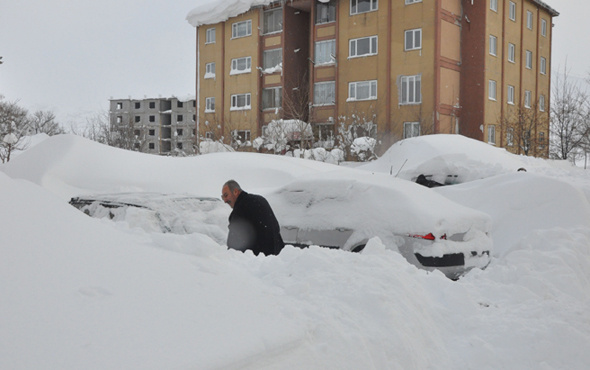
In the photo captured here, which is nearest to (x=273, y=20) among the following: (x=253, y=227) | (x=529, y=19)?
(x=529, y=19)

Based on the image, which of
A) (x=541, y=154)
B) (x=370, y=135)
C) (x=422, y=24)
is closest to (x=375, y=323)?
(x=370, y=135)

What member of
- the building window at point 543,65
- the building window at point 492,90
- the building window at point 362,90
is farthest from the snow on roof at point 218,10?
the building window at point 543,65

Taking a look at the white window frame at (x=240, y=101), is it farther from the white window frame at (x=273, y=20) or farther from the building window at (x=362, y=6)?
the building window at (x=362, y=6)

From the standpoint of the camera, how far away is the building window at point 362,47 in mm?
32625

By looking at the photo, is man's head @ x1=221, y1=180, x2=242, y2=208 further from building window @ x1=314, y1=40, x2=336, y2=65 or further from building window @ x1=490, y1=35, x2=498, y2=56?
building window @ x1=490, y1=35, x2=498, y2=56

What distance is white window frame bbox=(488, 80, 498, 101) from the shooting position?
3259cm

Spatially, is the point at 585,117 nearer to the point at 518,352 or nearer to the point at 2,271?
the point at 518,352

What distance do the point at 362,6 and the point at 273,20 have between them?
7.19 meters

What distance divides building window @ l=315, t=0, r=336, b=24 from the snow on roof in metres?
3.26

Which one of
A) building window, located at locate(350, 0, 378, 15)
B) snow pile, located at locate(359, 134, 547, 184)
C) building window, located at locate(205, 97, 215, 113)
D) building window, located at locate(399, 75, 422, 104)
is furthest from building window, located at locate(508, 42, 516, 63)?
building window, located at locate(205, 97, 215, 113)

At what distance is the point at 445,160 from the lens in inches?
604

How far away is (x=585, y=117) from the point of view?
32.9m

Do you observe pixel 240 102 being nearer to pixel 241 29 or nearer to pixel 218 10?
pixel 241 29

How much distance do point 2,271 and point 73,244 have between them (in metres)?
0.48
